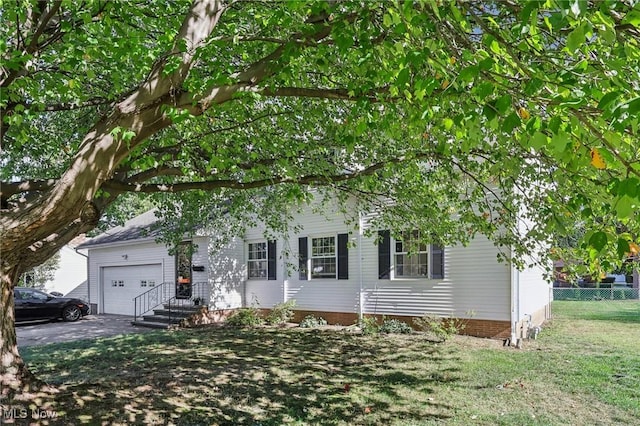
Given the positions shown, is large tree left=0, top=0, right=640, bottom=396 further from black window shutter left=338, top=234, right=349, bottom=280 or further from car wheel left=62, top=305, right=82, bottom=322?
car wheel left=62, top=305, right=82, bottom=322

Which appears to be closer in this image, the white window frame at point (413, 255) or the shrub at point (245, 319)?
the white window frame at point (413, 255)

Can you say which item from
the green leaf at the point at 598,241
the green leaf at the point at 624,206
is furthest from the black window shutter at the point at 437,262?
the green leaf at the point at 624,206

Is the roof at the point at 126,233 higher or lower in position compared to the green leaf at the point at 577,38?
lower

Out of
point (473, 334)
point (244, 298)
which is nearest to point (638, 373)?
point (473, 334)

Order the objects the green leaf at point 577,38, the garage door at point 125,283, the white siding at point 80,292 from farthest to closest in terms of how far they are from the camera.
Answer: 1. the white siding at point 80,292
2. the garage door at point 125,283
3. the green leaf at point 577,38

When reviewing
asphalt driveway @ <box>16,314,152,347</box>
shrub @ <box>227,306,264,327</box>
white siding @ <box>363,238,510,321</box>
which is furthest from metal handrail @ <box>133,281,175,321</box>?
white siding @ <box>363,238,510,321</box>

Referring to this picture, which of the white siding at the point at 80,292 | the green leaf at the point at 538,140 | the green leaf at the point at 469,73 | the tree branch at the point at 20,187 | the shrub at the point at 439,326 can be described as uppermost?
the green leaf at the point at 469,73

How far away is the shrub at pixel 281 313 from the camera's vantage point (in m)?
14.7

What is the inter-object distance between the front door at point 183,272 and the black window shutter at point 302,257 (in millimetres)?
4670

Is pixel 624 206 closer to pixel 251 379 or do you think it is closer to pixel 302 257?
pixel 251 379

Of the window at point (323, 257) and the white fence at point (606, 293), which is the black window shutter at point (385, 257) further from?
the white fence at point (606, 293)

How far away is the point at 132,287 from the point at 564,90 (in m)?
20.1

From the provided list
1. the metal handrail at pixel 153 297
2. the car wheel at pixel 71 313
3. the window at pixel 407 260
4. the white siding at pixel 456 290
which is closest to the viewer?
the white siding at pixel 456 290

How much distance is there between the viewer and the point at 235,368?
330 inches
